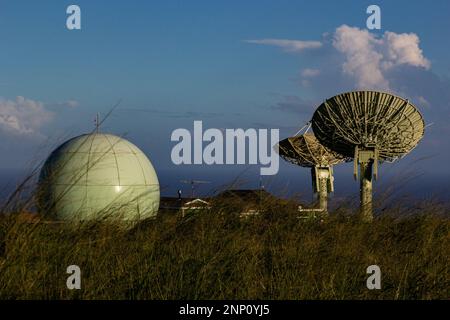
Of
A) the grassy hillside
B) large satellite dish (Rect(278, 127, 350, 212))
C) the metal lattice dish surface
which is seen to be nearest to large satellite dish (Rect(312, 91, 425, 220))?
the metal lattice dish surface

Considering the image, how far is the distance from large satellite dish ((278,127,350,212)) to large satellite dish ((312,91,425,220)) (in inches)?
265

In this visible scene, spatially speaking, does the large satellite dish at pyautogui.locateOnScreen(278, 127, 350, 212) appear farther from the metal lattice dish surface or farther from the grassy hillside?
the grassy hillside

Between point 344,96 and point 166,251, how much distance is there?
32.0 m

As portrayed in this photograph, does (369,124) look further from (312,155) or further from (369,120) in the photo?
(312,155)

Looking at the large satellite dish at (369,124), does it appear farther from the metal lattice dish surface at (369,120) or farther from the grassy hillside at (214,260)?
the grassy hillside at (214,260)

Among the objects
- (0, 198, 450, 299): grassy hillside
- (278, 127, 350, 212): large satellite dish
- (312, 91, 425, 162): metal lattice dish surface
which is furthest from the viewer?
(278, 127, 350, 212): large satellite dish

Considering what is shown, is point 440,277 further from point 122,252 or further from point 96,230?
point 96,230

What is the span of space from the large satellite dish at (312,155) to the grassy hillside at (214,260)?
128 ft

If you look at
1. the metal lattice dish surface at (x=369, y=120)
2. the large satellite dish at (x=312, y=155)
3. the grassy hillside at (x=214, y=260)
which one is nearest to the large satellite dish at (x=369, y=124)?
the metal lattice dish surface at (x=369, y=120)

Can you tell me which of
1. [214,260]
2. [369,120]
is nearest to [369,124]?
[369,120]

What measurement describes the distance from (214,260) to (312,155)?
4270 cm

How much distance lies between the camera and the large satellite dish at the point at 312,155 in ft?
154

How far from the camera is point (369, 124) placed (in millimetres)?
37844

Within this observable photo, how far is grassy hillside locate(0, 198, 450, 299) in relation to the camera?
5.15 meters
